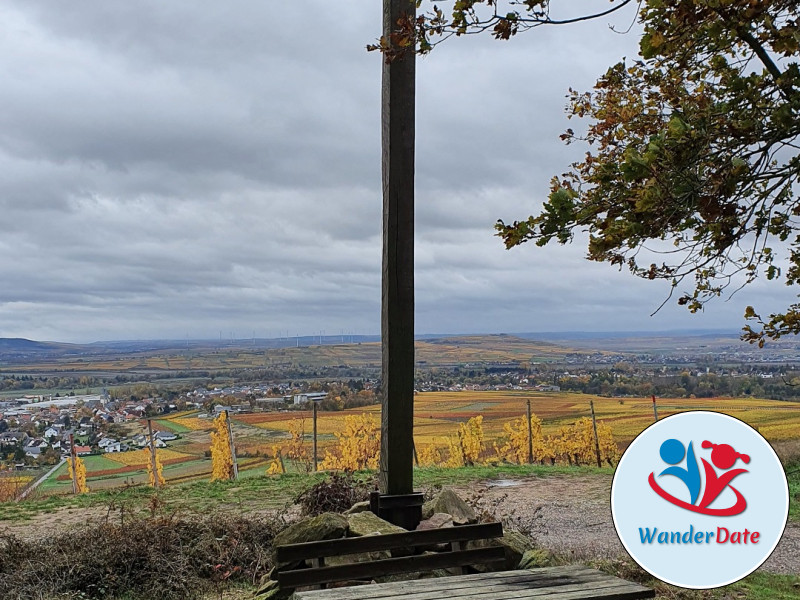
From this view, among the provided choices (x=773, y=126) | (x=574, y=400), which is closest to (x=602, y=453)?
(x=574, y=400)

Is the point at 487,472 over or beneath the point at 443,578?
beneath

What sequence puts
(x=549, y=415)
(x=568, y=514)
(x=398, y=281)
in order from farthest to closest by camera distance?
(x=549, y=415), (x=568, y=514), (x=398, y=281)

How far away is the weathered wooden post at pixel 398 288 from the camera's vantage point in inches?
186

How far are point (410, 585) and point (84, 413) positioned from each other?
2261 centimetres

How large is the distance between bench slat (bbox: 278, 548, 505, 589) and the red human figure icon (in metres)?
1.15

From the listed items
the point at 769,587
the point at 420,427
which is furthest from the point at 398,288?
the point at 420,427

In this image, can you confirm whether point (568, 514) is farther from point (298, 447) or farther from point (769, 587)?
point (298, 447)

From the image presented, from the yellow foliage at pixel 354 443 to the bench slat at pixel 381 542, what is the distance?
433 inches

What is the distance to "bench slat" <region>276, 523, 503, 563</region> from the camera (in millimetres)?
3484

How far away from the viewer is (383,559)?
12.5 feet

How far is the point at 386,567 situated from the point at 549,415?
1414cm

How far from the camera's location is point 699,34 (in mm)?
2281

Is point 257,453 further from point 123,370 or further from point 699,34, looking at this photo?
point 123,370

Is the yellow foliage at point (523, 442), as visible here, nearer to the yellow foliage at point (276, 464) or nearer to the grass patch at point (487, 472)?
the grass patch at point (487, 472)
